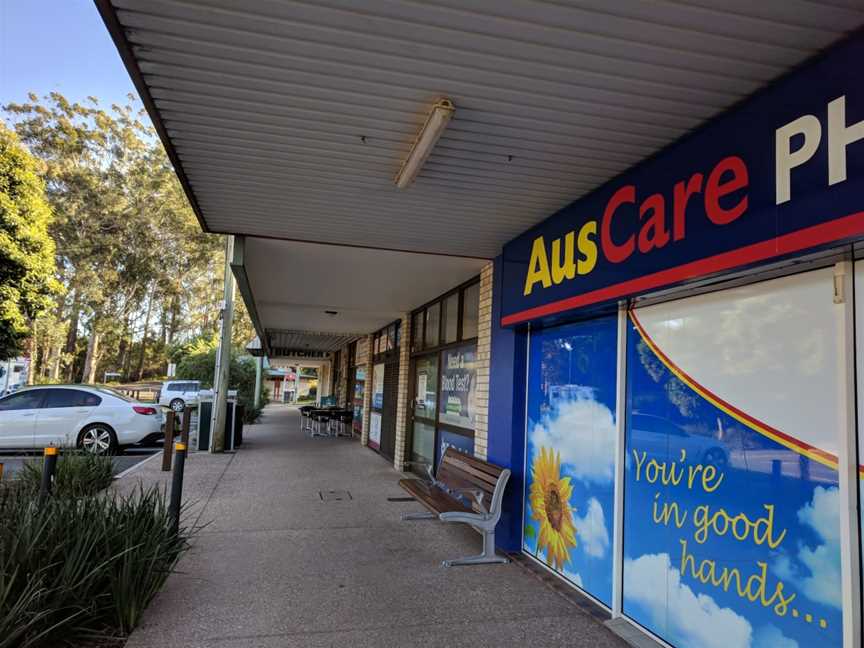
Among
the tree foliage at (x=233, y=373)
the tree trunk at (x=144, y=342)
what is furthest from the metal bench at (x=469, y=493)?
the tree trunk at (x=144, y=342)

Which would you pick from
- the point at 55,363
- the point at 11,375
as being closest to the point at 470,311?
the point at 11,375

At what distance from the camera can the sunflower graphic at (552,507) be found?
4.78 metres

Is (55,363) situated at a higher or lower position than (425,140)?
lower

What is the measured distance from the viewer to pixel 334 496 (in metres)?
7.86

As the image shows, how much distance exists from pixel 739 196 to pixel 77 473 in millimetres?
7329

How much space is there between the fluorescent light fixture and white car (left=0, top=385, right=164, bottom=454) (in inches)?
362

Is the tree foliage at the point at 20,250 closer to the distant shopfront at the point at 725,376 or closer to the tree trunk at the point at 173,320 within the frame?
Result: the distant shopfront at the point at 725,376

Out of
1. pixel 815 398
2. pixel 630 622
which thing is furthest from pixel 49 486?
pixel 815 398

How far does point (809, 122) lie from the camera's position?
104 inches

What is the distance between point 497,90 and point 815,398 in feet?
7.21

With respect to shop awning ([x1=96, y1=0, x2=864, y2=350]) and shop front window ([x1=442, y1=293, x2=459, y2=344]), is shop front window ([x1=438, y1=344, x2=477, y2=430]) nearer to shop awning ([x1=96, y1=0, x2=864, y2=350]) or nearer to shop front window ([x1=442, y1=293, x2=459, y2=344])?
shop front window ([x1=442, y1=293, x2=459, y2=344])

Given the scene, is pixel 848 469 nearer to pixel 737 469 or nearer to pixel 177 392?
pixel 737 469

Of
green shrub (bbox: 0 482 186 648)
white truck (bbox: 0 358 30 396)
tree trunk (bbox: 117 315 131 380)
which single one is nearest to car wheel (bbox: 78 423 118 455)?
white truck (bbox: 0 358 30 396)

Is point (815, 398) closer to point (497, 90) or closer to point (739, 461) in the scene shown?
point (739, 461)
